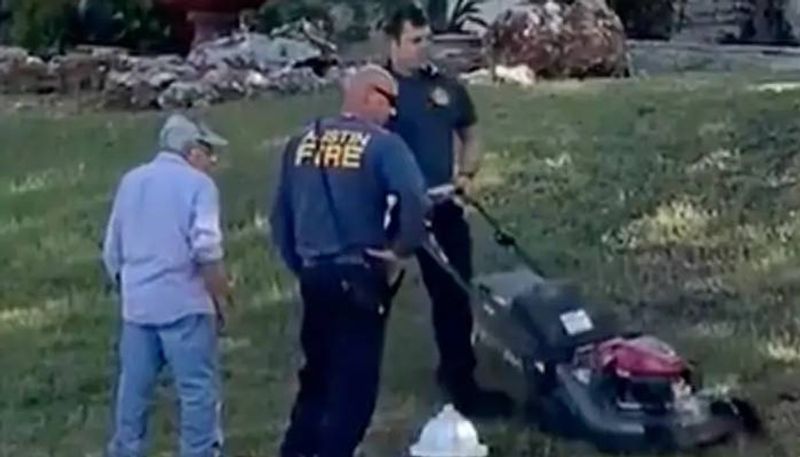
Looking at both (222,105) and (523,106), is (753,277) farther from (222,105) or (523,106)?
(222,105)

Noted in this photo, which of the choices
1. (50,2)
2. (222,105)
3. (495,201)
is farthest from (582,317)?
(50,2)

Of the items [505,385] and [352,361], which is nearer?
[352,361]

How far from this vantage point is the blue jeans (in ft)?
25.2

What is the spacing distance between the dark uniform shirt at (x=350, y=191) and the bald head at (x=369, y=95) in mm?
52

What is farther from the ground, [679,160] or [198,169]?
[198,169]

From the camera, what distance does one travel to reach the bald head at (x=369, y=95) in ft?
24.6

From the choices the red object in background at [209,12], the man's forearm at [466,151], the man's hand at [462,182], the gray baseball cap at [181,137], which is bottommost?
the red object in background at [209,12]

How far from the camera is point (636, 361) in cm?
793

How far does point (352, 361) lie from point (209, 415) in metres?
0.61

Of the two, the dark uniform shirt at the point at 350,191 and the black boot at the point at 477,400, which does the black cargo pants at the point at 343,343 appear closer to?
the dark uniform shirt at the point at 350,191

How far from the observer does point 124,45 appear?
2152 cm

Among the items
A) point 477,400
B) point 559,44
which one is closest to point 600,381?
point 477,400

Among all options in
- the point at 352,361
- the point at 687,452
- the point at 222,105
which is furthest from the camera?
the point at 222,105

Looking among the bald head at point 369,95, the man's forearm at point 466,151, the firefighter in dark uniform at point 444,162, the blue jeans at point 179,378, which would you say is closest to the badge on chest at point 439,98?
the firefighter in dark uniform at point 444,162
